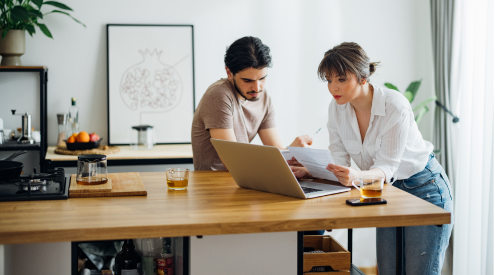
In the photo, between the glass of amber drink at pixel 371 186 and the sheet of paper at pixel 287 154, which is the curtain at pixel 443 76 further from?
the glass of amber drink at pixel 371 186

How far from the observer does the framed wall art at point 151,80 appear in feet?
11.4

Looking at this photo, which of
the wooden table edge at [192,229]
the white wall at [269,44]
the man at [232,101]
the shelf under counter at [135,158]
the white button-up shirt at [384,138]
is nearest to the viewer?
the wooden table edge at [192,229]

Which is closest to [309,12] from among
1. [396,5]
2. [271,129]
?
[396,5]

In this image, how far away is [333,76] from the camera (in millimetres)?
1869

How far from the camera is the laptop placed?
1566mm

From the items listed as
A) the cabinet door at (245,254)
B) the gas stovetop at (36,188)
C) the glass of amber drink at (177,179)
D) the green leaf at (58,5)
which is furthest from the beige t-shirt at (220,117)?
the green leaf at (58,5)

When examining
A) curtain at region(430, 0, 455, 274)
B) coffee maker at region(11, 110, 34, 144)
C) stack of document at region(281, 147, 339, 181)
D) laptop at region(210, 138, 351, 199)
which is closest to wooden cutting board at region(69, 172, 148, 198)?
laptop at region(210, 138, 351, 199)

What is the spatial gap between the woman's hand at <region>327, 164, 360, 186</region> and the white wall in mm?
1963

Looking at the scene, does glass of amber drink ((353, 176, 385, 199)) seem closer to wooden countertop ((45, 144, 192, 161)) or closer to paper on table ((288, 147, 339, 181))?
paper on table ((288, 147, 339, 181))

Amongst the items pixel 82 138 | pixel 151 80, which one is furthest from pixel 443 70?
pixel 82 138

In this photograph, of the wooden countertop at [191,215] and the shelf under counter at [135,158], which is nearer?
the wooden countertop at [191,215]

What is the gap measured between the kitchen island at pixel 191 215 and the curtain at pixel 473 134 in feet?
4.75

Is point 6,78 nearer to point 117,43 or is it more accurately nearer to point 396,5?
point 117,43

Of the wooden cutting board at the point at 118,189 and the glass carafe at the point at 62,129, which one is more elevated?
the glass carafe at the point at 62,129
